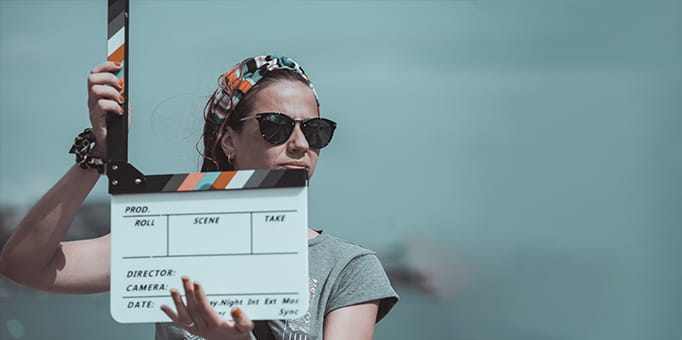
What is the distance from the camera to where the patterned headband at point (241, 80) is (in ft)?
4.85

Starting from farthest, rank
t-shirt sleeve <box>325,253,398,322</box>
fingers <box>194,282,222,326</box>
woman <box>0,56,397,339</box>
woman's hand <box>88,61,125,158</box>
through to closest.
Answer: t-shirt sleeve <box>325,253,398,322</box> → woman <box>0,56,397,339</box> → woman's hand <box>88,61,125,158</box> → fingers <box>194,282,222,326</box>

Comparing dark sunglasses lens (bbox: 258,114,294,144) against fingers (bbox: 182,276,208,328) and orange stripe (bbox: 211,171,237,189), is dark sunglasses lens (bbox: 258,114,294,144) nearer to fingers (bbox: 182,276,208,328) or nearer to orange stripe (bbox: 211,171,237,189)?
orange stripe (bbox: 211,171,237,189)

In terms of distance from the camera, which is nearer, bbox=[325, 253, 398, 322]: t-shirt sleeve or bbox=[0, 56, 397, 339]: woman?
bbox=[0, 56, 397, 339]: woman

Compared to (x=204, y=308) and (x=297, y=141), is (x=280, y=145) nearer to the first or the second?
(x=297, y=141)

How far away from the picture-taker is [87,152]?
1.24 meters

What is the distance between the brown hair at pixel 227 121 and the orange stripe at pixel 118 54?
12.9 inches

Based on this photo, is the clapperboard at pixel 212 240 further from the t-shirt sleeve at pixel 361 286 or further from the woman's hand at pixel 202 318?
the t-shirt sleeve at pixel 361 286

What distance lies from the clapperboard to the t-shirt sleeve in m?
0.33

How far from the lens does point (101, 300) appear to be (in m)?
2.44

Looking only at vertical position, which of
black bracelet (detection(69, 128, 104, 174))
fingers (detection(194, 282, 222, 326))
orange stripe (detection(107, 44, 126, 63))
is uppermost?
orange stripe (detection(107, 44, 126, 63))

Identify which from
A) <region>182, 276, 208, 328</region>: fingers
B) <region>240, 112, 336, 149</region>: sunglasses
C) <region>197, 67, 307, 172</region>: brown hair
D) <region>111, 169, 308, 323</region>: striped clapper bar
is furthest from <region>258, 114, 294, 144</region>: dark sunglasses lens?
<region>182, 276, 208, 328</region>: fingers

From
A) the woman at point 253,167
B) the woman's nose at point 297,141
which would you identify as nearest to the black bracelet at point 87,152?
the woman at point 253,167

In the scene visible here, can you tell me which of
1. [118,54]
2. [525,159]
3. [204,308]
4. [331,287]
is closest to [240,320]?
[204,308]

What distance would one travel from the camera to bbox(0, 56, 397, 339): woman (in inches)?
50.1
